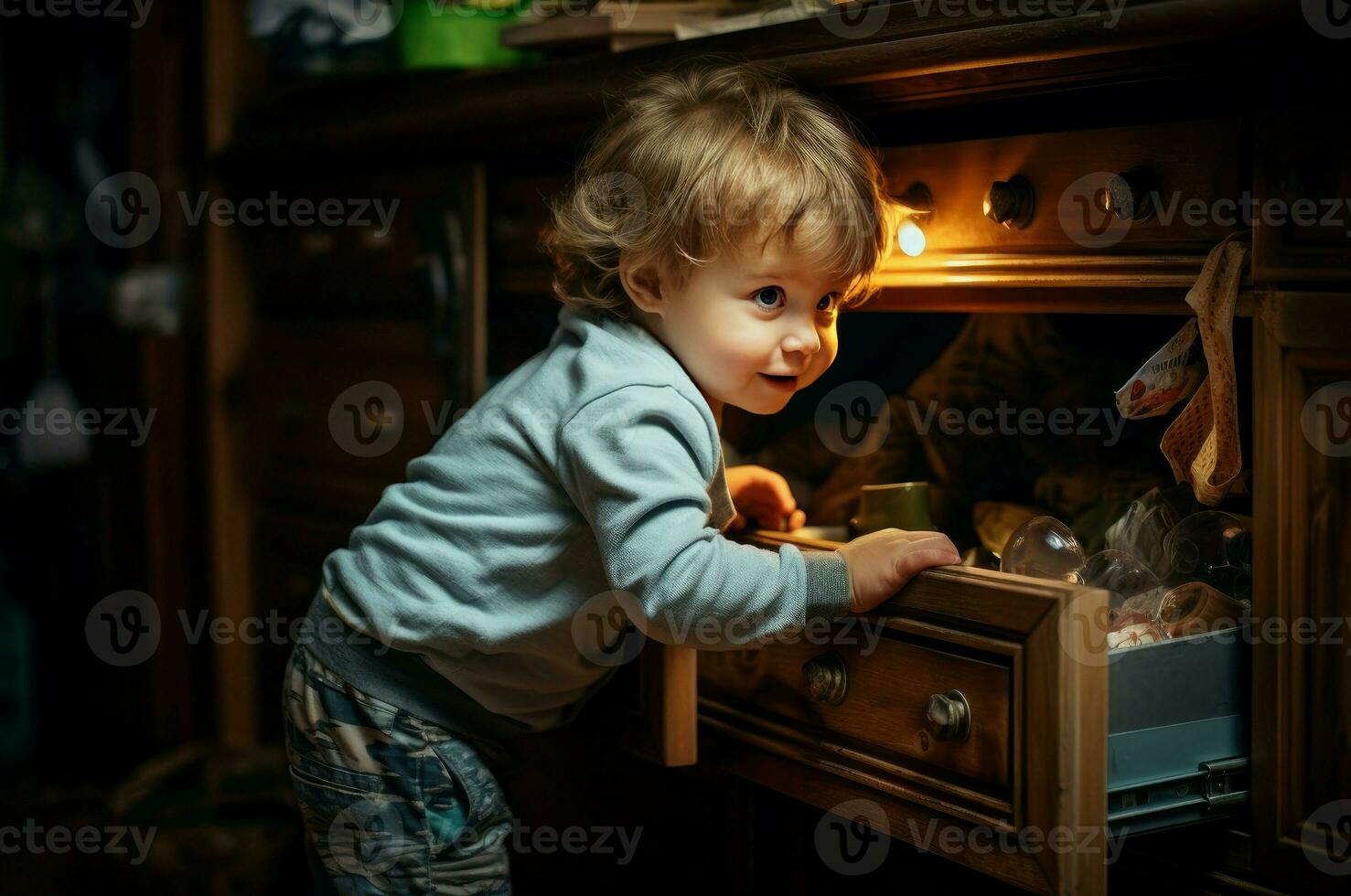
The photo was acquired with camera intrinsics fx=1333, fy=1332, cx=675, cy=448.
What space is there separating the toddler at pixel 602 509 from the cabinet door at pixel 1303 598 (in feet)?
0.74

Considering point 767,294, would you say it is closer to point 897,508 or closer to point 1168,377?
point 897,508

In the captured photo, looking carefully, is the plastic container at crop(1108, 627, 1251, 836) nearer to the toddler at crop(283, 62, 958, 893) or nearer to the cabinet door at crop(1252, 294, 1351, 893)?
the cabinet door at crop(1252, 294, 1351, 893)

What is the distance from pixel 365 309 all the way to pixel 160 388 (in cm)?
54

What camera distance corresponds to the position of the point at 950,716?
A: 0.87 m

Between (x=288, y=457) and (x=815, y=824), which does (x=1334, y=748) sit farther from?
(x=288, y=457)

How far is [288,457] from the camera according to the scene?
188cm

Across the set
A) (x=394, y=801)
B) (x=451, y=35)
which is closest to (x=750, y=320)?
(x=394, y=801)

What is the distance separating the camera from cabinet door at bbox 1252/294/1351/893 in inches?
34.6

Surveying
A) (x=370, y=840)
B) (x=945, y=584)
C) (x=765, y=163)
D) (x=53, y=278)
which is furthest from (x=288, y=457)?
(x=945, y=584)

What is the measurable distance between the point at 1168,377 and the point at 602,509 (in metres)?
0.44

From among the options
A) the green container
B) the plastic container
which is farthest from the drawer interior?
the green container

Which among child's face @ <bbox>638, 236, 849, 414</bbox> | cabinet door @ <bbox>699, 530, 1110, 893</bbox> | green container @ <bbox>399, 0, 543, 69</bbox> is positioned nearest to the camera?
cabinet door @ <bbox>699, 530, 1110, 893</bbox>

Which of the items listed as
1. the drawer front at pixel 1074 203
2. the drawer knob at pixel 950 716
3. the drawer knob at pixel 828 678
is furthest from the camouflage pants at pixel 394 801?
the drawer front at pixel 1074 203

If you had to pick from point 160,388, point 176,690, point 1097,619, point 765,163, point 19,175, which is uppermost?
point 19,175
